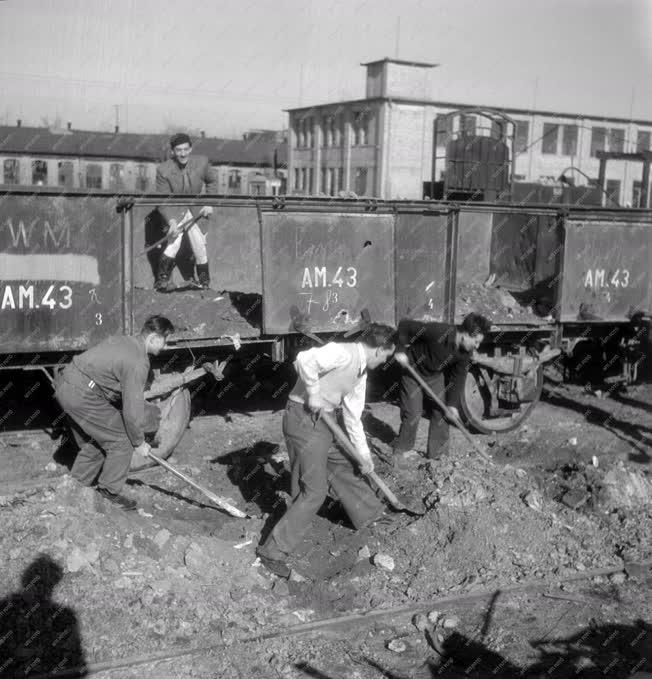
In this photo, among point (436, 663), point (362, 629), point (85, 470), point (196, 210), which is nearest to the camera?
point (436, 663)

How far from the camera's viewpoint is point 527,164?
169 ft

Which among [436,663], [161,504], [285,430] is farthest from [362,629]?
[161,504]

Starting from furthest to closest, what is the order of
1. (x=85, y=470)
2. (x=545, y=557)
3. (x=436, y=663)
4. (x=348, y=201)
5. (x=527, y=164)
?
(x=527, y=164) < (x=348, y=201) < (x=85, y=470) < (x=545, y=557) < (x=436, y=663)

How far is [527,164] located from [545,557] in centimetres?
4760

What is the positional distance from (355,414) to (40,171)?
1952 inches

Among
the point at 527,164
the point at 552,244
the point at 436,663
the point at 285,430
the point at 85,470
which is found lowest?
the point at 436,663

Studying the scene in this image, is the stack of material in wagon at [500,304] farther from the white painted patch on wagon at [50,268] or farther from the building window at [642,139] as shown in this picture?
the building window at [642,139]

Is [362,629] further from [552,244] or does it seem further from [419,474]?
[552,244]

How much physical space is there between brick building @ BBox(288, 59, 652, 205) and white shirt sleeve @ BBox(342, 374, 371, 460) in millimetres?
38593

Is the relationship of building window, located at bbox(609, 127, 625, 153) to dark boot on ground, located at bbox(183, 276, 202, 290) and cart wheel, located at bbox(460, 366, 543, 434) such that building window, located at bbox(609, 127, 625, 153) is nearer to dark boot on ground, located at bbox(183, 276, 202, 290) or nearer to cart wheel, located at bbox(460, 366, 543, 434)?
cart wheel, located at bbox(460, 366, 543, 434)

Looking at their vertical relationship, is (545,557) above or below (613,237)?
below

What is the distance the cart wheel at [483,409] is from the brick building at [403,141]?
Answer: 1381 inches

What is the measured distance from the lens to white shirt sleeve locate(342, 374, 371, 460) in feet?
21.0

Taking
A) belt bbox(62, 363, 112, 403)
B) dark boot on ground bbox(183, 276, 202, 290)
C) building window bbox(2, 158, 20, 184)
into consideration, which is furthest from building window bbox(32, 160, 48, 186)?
belt bbox(62, 363, 112, 403)
